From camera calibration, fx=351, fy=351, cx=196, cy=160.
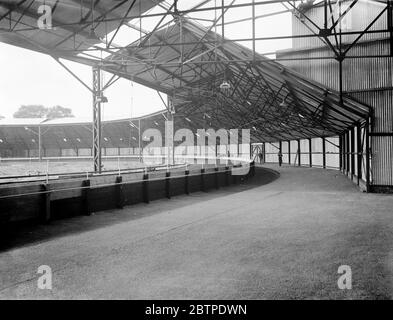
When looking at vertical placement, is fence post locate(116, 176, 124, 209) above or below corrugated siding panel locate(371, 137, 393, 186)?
below

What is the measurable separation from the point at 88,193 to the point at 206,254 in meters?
5.53

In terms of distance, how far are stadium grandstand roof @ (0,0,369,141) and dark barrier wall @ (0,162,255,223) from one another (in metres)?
5.27

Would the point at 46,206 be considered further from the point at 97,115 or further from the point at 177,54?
the point at 177,54

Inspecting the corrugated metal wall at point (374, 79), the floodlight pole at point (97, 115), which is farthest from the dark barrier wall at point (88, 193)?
the corrugated metal wall at point (374, 79)

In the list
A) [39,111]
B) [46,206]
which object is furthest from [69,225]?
[39,111]

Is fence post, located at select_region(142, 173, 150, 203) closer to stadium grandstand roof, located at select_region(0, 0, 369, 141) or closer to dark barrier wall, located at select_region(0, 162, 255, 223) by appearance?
dark barrier wall, located at select_region(0, 162, 255, 223)

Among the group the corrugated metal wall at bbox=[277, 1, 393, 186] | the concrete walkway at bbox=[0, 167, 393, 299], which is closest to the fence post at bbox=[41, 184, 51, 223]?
the concrete walkway at bbox=[0, 167, 393, 299]

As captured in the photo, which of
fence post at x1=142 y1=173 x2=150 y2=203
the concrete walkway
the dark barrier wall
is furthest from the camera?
fence post at x1=142 y1=173 x2=150 y2=203

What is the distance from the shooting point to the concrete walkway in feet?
16.6

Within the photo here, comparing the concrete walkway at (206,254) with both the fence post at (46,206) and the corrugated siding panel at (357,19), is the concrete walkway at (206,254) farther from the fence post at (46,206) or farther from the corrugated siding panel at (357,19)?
the corrugated siding panel at (357,19)

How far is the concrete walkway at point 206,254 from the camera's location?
5.07 m

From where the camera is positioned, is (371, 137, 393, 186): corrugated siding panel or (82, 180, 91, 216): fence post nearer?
(82, 180, 91, 216): fence post

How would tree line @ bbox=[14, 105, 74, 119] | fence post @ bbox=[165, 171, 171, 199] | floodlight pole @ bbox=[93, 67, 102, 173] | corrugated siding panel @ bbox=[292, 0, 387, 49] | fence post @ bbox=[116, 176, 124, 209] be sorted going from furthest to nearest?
tree line @ bbox=[14, 105, 74, 119] < floodlight pole @ bbox=[93, 67, 102, 173] < corrugated siding panel @ bbox=[292, 0, 387, 49] < fence post @ bbox=[165, 171, 171, 199] < fence post @ bbox=[116, 176, 124, 209]
